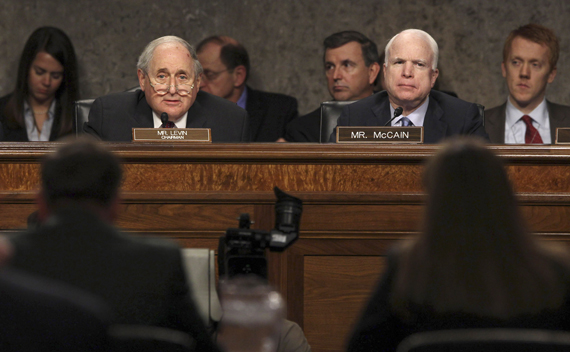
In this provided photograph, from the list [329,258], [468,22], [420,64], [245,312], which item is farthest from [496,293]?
[468,22]

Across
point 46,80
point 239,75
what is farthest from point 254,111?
point 46,80

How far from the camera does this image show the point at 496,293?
1.40m

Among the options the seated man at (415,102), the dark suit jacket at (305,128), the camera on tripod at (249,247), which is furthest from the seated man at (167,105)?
the camera on tripod at (249,247)

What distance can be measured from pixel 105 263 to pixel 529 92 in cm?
334

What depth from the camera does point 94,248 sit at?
56.0 inches

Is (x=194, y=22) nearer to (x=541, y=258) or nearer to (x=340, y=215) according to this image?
Answer: (x=340, y=215)

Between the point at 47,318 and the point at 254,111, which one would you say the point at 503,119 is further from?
the point at 47,318

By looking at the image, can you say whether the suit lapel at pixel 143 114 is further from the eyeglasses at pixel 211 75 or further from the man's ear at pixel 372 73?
the man's ear at pixel 372 73

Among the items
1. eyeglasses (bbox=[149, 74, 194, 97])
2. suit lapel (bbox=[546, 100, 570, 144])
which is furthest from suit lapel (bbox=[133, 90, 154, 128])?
suit lapel (bbox=[546, 100, 570, 144])

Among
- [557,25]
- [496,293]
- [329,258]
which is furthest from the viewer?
[557,25]

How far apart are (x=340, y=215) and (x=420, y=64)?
120cm

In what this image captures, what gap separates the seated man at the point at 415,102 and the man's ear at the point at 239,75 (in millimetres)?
1398

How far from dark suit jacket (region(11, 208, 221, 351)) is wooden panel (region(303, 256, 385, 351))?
36.7 inches

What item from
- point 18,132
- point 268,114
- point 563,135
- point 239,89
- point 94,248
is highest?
point 239,89
